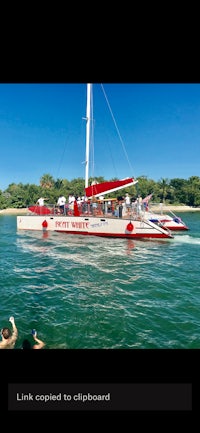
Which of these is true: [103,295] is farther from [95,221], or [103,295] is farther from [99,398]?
[95,221]

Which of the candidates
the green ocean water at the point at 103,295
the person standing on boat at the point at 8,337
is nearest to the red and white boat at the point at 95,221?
the green ocean water at the point at 103,295

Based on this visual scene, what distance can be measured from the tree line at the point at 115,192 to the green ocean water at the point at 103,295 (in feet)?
130

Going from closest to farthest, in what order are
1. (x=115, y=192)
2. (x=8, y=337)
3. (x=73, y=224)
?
(x=8, y=337) < (x=73, y=224) < (x=115, y=192)

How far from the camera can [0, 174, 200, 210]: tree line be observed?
48125 millimetres

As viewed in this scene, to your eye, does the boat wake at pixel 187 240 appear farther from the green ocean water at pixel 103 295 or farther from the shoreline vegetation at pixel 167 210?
the shoreline vegetation at pixel 167 210

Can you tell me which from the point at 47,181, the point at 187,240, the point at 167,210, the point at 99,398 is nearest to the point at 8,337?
the point at 99,398

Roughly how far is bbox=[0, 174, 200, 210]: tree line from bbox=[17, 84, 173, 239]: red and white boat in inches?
1306

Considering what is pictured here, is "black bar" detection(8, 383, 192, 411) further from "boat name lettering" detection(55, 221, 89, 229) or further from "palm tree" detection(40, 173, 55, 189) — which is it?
"palm tree" detection(40, 173, 55, 189)

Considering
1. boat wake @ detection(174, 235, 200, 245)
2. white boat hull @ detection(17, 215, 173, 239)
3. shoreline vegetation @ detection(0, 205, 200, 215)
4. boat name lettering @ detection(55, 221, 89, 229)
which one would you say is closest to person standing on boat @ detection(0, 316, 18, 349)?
white boat hull @ detection(17, 215, 173, 239)

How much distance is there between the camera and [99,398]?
4.78ft

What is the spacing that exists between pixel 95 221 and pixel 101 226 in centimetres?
43

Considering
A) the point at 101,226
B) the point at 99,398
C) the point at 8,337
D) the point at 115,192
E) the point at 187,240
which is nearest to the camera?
the point at 99,398
